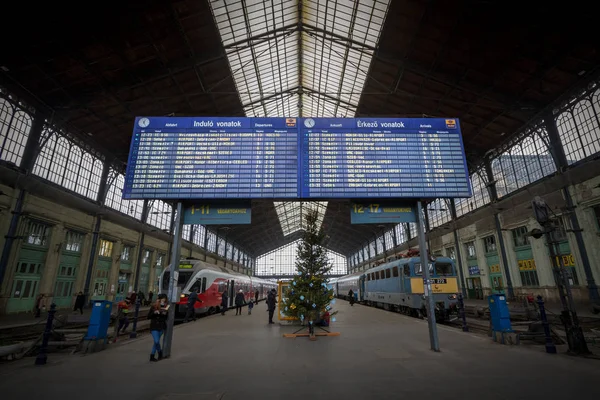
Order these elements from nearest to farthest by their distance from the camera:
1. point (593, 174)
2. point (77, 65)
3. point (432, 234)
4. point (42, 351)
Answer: point (42, 351), point (77, 65), point (593, 174), point (432, 234)

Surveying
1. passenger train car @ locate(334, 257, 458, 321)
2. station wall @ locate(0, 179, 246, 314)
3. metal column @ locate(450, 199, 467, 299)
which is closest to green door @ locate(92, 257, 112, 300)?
station wall @ locate(0, 179, 246, 314)

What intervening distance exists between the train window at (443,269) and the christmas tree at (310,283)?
7393 millimetres

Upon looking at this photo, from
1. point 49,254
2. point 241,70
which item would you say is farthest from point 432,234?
point 49,254

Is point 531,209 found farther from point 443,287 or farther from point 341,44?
point 341,44

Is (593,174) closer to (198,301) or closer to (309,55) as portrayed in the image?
(309,55)

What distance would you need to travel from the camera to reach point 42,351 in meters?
6.87

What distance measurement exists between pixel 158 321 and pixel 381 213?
6.81 metres

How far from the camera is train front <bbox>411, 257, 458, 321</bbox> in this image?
15.2 m

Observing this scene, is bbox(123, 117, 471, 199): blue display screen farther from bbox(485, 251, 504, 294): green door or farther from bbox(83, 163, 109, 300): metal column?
bbox(485, 251, 504, 294): green door

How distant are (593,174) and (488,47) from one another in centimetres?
1014

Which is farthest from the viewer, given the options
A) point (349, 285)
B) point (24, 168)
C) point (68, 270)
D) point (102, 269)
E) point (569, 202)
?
point (349, 285)

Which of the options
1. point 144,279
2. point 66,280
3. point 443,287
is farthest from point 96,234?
point 443,287

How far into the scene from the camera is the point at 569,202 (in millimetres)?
18688

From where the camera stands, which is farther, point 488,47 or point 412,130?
point 488,47
